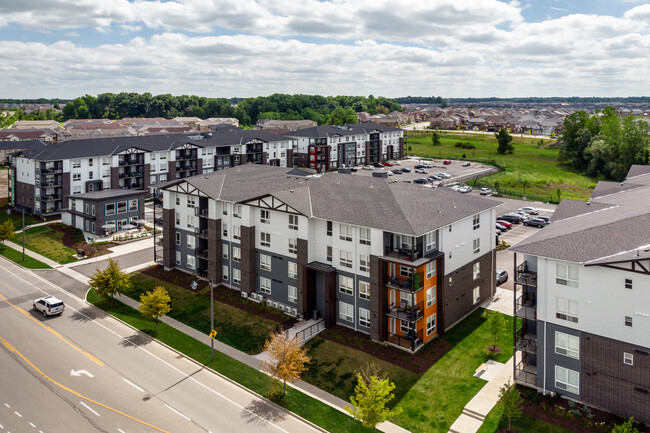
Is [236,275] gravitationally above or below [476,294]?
above

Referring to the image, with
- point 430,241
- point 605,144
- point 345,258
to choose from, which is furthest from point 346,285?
point 605,144

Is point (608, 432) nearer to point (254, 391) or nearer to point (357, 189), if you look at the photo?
point (254, 391)

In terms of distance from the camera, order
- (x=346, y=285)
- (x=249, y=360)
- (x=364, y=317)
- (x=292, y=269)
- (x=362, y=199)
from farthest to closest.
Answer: (x=292, y=269)
(x=362, y=199)
(x=346, y=285)
(x=364, y=317)
(x=249, y=360)

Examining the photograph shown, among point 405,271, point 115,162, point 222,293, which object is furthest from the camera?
point 115,162

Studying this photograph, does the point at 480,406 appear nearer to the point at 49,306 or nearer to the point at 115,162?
the point at 49,306

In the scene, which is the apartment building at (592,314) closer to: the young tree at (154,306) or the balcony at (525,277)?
the balcony at (525,277)

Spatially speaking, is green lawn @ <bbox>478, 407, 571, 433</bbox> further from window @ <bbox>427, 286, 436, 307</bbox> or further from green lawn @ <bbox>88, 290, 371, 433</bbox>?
window @ <bbox>427, 286, 436, 307</bbox>
